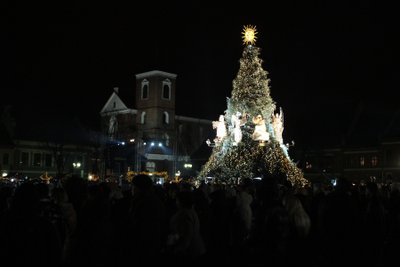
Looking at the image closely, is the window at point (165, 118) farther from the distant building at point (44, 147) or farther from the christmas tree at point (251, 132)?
the christmas tree at point (251, 132)

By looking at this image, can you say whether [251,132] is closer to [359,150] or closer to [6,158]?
[359,150]

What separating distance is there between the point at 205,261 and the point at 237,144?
23.0 m

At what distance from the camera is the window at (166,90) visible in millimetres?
85812

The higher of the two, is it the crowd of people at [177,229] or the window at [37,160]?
the window at [37,160]

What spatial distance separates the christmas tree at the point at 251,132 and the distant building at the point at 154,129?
156 ft

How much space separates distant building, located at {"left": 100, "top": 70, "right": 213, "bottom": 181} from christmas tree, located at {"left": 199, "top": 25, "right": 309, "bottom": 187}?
1869 inches

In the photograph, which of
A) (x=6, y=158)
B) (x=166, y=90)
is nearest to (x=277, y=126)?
(x=6, y=158)

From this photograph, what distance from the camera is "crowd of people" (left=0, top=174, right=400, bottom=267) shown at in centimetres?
593

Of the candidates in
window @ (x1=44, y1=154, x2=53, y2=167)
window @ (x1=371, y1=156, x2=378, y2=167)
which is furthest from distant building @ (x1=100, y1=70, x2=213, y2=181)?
window @ (x1=371, y1=156, x2=378, y2=167)

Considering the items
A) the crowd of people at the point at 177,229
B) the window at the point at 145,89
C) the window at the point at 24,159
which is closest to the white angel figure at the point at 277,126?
the crowd of people at the point at 177,229

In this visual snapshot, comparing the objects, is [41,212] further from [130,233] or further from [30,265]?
[130,233]

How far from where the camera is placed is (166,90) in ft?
283

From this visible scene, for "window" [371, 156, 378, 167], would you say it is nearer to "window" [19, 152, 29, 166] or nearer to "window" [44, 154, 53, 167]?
"window" [44, 154, 53, 167]

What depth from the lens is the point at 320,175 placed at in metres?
68.2
